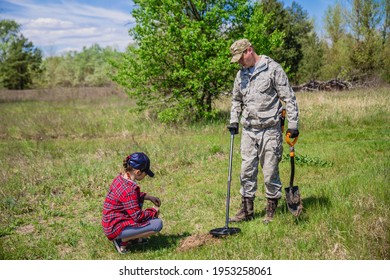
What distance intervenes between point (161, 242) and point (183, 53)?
417 inches

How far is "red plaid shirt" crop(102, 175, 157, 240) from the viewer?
5047 mm

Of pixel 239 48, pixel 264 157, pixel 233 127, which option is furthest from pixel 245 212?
pixel 239 48

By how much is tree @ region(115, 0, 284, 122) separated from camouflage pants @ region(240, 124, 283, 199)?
8.71 meters

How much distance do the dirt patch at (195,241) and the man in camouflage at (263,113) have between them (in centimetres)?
97

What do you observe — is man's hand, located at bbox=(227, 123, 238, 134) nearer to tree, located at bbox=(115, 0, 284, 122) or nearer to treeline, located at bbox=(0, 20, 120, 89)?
tree, located at bbox=(115, 0, 284, 122)

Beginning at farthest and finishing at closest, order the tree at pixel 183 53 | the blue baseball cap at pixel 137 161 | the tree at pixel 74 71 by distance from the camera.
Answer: the tree at pixel 74 71, the tree at pixel 183 53, the blue baseball cap at pixel 137 161

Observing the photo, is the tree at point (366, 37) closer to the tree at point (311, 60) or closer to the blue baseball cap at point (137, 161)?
the tree at point (311, 60)

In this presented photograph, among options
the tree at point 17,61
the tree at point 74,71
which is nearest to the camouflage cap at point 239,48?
the tree at point 17,61

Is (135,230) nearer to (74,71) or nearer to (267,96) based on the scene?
(267,96)

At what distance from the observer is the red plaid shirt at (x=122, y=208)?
5047mm

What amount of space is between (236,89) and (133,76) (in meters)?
9.82

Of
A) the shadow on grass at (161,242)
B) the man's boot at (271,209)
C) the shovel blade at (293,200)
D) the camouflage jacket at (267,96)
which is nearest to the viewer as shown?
the shadow on grass at (161,242)

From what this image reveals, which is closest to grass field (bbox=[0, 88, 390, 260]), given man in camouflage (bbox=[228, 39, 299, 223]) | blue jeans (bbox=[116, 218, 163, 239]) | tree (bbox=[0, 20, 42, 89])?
blue jeans (bbox=[116, 218, 163, 239])
